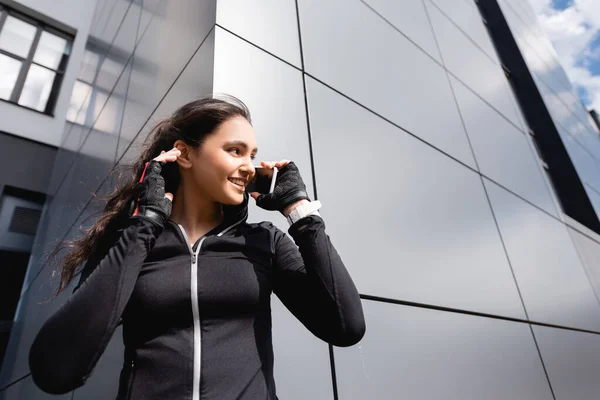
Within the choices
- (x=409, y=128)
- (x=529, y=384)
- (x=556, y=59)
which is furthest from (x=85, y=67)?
(x=556, y=59)

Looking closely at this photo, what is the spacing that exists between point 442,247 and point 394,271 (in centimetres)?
73

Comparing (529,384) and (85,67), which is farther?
(85,67)

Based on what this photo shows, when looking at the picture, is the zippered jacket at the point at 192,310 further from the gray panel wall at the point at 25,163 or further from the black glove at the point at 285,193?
the gray panel wall at the point at 25,163

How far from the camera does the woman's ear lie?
138 centimetres

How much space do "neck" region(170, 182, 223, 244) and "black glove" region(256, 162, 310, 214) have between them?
0.18 meters

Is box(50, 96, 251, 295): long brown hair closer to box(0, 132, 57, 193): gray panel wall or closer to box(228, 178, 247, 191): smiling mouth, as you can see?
box(228, 178, 247, 191): smiling mouth

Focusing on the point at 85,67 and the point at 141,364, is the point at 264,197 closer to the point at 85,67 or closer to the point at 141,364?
the point at 141,364

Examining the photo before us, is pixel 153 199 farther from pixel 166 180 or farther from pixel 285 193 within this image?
pixel 285 193

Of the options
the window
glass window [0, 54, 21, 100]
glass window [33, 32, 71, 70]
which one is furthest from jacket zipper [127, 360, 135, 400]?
glass window [33, 32, 71, 70]

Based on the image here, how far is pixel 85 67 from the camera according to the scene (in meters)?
6.74

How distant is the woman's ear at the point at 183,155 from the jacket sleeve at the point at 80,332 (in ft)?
1.72

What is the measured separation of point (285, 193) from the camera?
132 cm

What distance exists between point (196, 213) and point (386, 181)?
1731mm

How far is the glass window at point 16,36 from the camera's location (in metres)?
7.87
